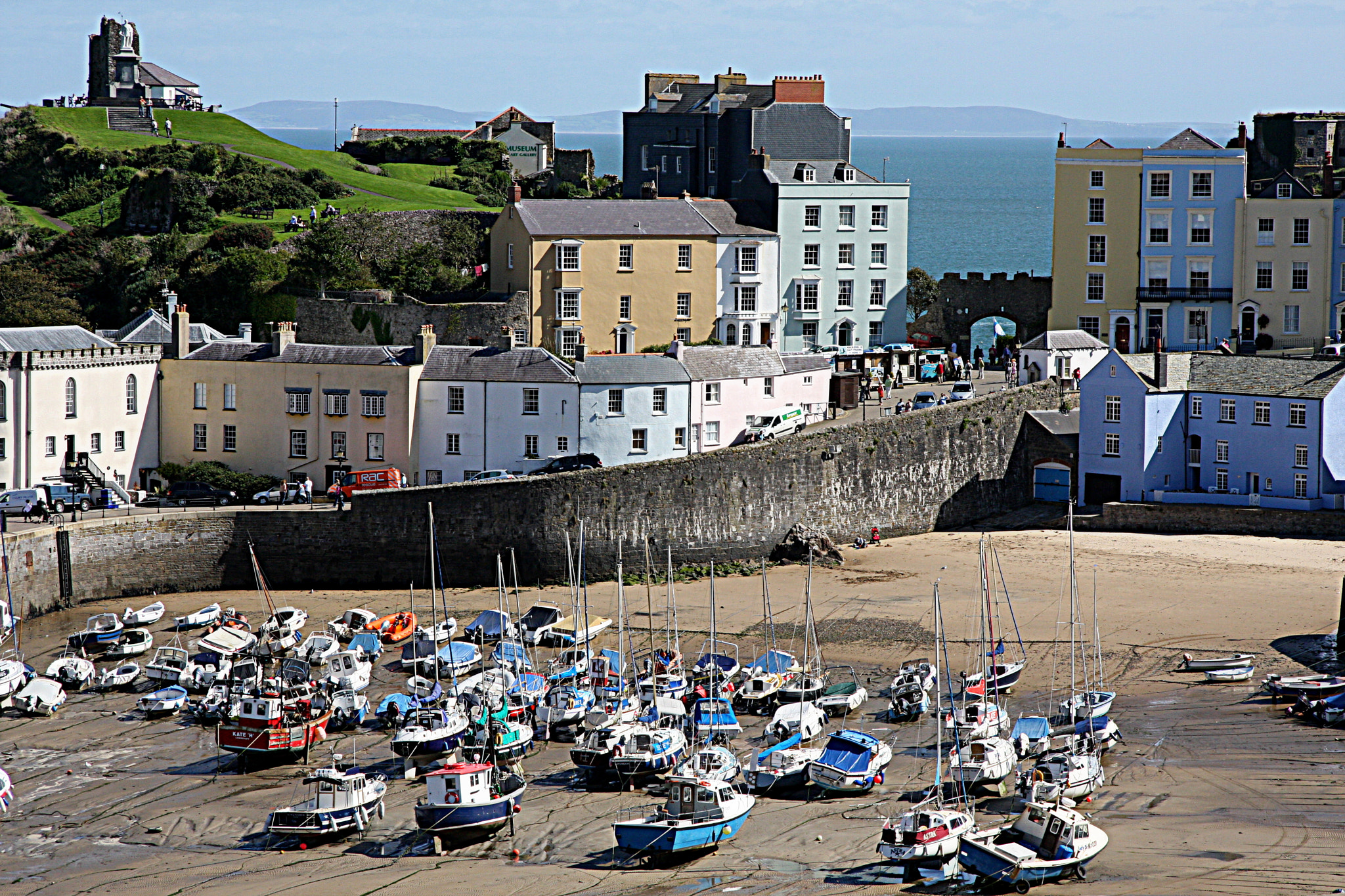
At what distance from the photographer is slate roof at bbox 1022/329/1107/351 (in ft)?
196

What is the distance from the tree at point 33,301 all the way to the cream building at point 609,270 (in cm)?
1505

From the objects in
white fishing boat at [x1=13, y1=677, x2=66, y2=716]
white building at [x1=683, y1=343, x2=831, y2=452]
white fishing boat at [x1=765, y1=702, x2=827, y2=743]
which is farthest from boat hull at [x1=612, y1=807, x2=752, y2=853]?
white building at [x1=683, y1=343, x2=831, y2=452]

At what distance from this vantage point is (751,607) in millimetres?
44938

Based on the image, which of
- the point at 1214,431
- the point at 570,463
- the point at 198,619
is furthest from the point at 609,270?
the point at 198,619

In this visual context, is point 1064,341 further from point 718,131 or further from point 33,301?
point 33,301

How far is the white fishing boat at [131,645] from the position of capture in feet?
133

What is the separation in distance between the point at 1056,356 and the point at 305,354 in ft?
81.7

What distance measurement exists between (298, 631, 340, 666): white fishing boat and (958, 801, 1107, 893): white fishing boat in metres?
17.5

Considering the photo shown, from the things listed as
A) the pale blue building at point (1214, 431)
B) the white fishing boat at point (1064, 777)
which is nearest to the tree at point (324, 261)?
the pale blue building at point (1214, 431)

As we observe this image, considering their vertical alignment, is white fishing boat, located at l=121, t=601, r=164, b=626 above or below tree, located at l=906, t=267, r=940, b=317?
below

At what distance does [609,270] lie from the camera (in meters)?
60.5

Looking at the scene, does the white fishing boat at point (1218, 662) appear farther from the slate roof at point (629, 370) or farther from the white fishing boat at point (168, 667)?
the white fishing boat at point (168, 667)

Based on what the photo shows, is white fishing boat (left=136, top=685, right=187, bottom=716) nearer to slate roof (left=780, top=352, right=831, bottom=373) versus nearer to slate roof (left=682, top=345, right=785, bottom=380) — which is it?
slate roof (left=682, top=345, right=785, bottom=380)

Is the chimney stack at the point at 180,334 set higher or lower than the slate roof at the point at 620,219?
lower
